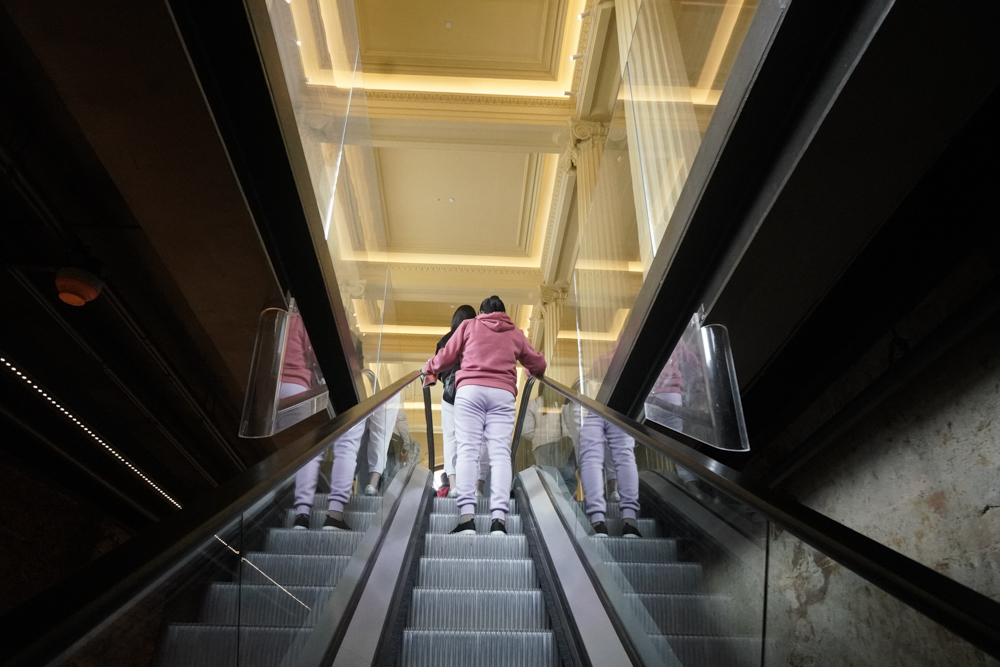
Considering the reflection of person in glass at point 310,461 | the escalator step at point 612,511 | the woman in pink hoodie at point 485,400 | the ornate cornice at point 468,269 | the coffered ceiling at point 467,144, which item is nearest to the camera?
the reflection of person in glass at point 310,461

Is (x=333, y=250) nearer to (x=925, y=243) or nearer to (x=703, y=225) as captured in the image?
(x=703, y=225)

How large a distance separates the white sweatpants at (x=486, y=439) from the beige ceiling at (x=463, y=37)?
6.34m

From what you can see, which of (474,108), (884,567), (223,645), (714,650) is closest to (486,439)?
(714,650)

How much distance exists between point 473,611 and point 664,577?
4.13 feet

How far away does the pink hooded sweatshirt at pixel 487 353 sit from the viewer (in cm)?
457

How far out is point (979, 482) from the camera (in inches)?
108

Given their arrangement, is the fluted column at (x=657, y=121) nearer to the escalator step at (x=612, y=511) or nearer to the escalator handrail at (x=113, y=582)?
the escalator step at (x=612, y=511)

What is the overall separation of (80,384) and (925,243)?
5.67 meters

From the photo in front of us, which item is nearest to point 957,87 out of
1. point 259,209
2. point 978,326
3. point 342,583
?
point 978,326

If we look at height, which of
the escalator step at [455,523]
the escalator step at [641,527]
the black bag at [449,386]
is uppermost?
the black bag at [449,386]

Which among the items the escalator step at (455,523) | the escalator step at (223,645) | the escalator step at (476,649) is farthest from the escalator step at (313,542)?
the escalator step at (455,523)

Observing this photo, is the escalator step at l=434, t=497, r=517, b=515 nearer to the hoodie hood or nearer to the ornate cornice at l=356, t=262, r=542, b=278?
the hoodie hood

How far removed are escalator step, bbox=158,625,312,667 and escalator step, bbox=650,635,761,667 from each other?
1.15 meters

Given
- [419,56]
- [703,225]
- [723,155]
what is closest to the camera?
[723,155]
